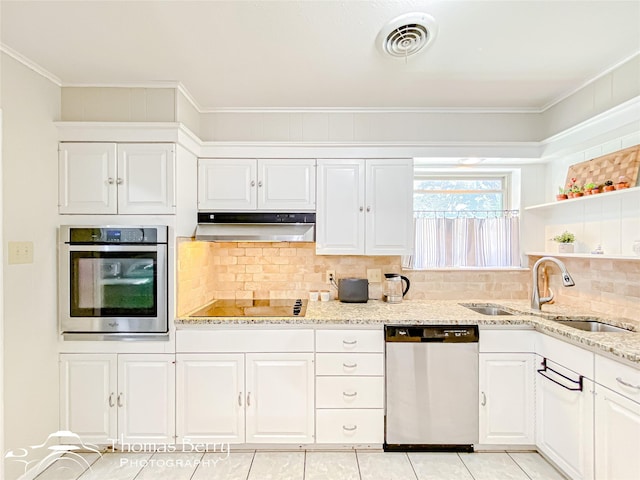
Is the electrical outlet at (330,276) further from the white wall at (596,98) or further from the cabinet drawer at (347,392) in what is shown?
the white wall at (596,98)

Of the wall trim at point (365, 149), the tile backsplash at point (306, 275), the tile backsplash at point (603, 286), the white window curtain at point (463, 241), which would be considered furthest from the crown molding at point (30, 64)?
the tile backsplash at point (603, 286)

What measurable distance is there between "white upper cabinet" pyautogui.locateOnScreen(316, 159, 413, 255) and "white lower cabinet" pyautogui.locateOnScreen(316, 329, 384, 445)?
0.73 metres

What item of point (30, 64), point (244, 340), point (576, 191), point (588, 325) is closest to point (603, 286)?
point (588, 325)

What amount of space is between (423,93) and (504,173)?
119cm

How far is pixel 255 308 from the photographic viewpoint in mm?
2775

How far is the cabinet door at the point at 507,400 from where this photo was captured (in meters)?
2.30

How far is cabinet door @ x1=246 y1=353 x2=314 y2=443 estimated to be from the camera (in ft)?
7.65

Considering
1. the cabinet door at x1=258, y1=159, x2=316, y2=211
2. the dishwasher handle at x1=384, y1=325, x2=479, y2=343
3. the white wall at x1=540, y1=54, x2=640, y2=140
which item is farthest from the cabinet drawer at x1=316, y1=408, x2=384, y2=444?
the white wall at x1=540, y1=54, x2=640, y2=140

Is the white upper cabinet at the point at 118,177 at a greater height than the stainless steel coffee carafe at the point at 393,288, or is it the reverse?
the white upper cabinet at the point at 118,177

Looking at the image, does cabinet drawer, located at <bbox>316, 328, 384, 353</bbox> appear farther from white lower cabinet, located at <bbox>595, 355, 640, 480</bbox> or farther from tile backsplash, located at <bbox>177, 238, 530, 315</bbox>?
white lower cabinet, located at <bbox>595, 355, 640, 480</bbox>

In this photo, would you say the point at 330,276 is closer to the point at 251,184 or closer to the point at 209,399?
the point at 251,184

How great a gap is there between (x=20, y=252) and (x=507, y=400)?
123 inches

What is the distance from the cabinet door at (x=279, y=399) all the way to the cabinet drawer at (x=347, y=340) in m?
0.15
